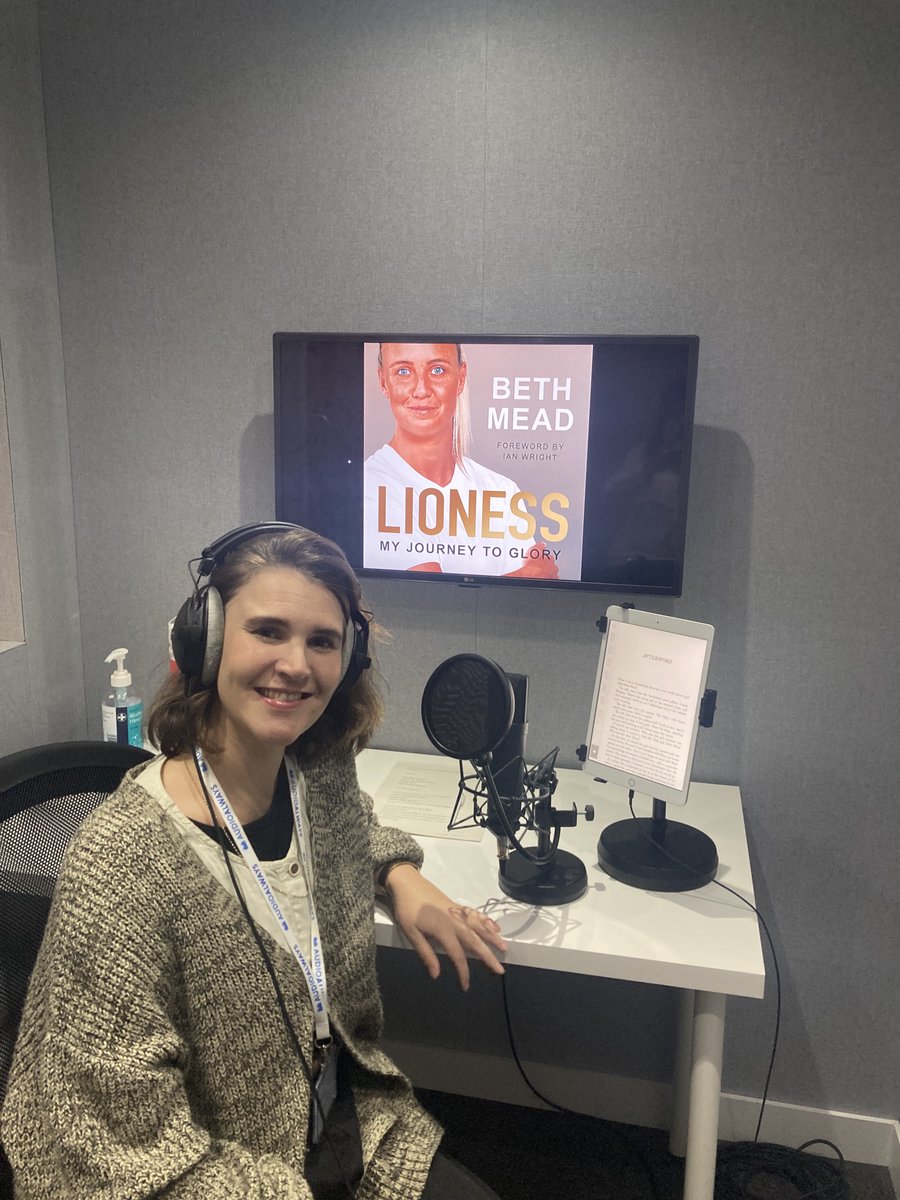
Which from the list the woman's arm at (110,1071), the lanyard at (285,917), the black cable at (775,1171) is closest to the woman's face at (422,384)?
the lanyard at (285,917)

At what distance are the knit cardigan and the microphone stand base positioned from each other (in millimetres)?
340

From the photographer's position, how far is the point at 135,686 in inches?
89.0

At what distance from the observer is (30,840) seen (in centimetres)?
124

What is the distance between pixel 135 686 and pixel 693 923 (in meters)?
1.39

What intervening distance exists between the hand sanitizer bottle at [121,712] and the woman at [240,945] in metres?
0.72

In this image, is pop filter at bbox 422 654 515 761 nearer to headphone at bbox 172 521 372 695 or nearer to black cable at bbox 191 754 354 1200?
headphone at bbox 172 521 372 695

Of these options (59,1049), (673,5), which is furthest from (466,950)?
(673,5)

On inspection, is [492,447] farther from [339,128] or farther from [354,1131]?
[354,1131]

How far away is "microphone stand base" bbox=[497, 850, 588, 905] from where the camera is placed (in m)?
1.55

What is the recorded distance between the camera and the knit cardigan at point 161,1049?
103 cm

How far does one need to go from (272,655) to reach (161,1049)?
48 centimetres

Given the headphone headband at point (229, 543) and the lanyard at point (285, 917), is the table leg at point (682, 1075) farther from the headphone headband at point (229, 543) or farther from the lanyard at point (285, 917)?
the headphone headband at point (229, 543)

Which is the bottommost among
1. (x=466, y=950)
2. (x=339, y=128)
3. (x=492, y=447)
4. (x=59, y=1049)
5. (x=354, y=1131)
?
(x=354, y=1131)

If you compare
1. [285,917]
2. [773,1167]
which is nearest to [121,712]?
[285,917]
